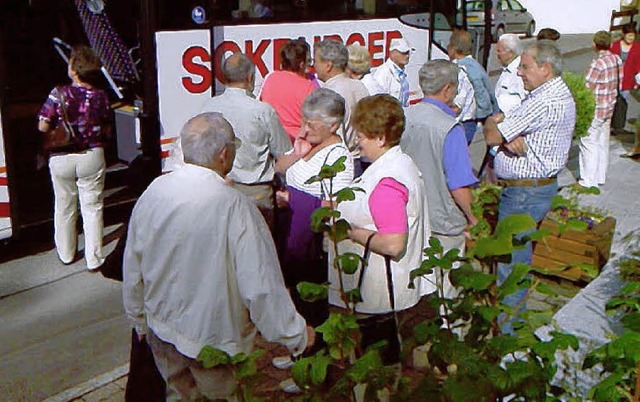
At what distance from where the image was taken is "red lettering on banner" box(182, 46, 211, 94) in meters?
6.49

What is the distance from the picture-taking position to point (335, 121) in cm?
405

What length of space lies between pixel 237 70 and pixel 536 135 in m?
1.95

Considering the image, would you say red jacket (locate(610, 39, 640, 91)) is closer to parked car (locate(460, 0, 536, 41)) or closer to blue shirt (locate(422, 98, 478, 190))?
blue shirt (locate(422, 98, 478, 190))

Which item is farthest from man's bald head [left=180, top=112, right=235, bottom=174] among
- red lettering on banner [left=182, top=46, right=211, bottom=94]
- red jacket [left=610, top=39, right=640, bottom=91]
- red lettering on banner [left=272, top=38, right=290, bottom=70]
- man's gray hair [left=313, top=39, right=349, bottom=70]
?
red jacket [left=610, top=39, right=640, bottom=91]

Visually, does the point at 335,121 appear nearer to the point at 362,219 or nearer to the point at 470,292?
the point at 362,219

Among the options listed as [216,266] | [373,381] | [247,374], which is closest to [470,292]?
[373,381]

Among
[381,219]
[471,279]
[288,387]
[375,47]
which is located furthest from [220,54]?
[471,279]

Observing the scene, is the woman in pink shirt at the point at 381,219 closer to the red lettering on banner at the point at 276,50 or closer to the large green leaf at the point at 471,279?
the large green leaf at the point at 471,279

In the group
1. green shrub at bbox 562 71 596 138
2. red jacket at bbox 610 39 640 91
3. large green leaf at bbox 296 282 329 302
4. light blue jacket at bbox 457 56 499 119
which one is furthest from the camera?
red jacket at bbox 610 39 640 91

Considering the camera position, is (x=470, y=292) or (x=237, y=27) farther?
(x=237, y=27)

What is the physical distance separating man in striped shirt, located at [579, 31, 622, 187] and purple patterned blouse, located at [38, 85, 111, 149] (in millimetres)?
5524

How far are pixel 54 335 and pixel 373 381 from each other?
3873 mm

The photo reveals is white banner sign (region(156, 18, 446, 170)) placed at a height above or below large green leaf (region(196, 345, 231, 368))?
above

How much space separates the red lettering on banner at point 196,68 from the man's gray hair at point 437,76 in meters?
2.83
